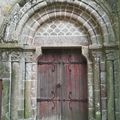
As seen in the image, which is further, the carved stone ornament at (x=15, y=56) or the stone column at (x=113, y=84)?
the carved stone ornament at (x=15, y=56)

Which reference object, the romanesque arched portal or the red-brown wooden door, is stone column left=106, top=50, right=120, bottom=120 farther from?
the red-brown wooden door

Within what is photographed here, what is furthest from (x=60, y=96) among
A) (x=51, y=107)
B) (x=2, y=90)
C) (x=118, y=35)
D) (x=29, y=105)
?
(x=118, y=35)

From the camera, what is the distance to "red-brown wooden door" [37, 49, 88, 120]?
21.6 feet

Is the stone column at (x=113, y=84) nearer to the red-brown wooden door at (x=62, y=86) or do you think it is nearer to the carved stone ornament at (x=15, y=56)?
the red-brown wooden door at (x=62, y=86)

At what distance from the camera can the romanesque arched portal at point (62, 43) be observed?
20.5 ft

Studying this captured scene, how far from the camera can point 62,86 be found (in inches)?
263


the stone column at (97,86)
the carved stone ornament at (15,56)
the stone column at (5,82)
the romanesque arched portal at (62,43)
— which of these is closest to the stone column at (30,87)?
the romanesque arched portal at (62,43)

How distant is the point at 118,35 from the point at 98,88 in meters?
1.13

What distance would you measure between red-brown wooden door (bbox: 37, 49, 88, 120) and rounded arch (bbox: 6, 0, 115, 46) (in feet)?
1.88

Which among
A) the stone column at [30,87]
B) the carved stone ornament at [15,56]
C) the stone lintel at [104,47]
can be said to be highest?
the stone lintel at [104,47]

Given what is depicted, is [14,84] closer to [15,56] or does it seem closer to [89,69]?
A: [15,56]

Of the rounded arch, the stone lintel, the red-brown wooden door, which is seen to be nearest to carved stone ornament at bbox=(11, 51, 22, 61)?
the rounded arch

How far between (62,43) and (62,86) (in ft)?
2.99

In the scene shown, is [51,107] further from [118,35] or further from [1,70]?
[118,35]
